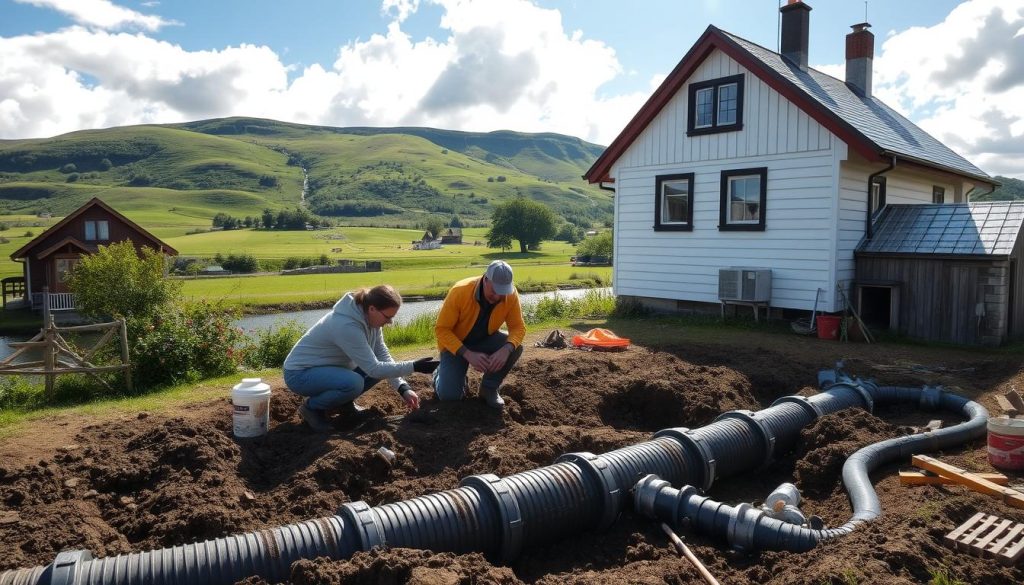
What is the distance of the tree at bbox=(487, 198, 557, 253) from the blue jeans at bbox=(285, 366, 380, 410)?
8254 centimetres

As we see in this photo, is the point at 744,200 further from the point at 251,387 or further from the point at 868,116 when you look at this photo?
the point at 251,387

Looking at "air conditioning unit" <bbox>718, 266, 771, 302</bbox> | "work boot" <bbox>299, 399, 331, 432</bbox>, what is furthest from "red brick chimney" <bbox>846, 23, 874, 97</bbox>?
"work boot" <bbox>299, 399, 331, 432</bbox>

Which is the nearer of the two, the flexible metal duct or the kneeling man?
the flexible metal duct

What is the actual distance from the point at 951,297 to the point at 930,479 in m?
8.78

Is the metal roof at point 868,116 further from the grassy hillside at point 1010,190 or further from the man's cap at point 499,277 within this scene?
the grassy hillside at point 1010,190

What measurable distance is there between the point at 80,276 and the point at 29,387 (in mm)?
18992

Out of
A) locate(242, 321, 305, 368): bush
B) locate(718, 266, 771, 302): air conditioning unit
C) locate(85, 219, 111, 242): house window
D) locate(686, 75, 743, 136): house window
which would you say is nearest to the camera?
locate(242, 321, 305, 368): bush

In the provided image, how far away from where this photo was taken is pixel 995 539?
3.75 metres

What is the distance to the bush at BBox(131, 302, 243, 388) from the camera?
9460 millimetres

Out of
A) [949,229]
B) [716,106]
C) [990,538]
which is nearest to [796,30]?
[716,106]

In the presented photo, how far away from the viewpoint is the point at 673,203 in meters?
16.0

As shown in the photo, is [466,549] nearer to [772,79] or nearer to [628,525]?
[628,525]

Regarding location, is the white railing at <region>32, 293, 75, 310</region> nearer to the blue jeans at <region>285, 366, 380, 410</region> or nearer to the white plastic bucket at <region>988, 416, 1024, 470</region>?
the blue jeans at <region>285, 366, 380, 410</region>

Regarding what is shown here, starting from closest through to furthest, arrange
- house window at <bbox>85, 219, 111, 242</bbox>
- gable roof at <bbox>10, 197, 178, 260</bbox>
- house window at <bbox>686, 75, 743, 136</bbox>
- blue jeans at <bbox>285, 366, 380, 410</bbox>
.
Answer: blue jeans at <bbox>285, 366, 380, 410</bbox>, house window at <bbox>686, 75, 743, 136</bbox>, gable roof at <bbox>10, 197, 178, 260</bbox>, house window at <bbox>85, 219, 111, 242</bbox>
